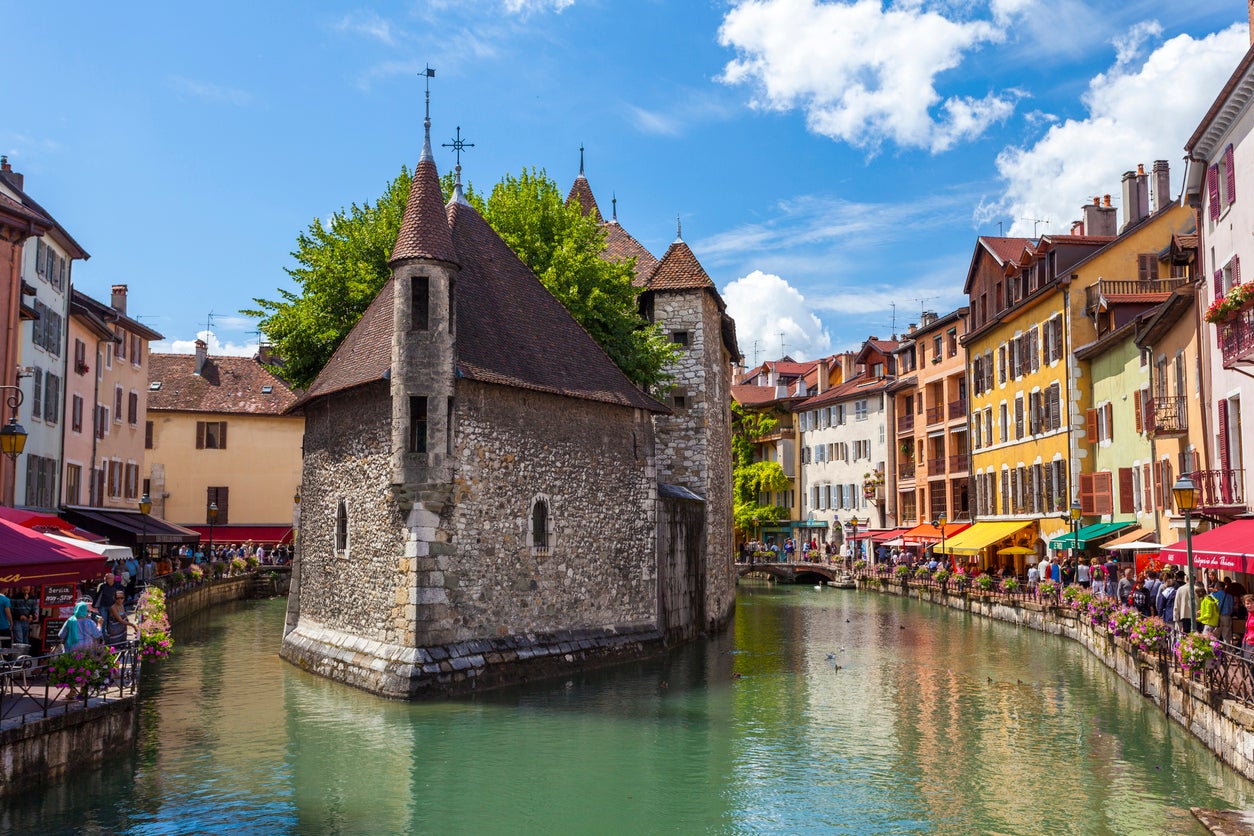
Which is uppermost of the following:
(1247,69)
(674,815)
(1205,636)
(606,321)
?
(1247,69)

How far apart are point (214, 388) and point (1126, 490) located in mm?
45819

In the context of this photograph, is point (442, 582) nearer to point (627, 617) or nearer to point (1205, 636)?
point (627, 617)

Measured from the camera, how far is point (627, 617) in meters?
25.3

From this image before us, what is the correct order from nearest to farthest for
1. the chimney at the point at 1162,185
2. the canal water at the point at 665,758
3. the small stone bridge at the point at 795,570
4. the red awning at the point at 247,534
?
1. the canal water at the point at 665,758
2. the chimney at the point at 1162,185
3. the red awning at the point at 247,534
4. the small stone bridge at the point at 795,570

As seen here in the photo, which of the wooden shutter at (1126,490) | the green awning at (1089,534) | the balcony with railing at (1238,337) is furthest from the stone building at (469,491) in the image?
the wooden shutter at (1126,490)

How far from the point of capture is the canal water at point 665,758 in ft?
42.9

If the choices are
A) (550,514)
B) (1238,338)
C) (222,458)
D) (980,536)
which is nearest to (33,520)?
(550,514)

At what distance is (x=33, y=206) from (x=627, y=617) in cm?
2033

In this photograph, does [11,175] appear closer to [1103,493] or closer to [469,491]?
[469,491]

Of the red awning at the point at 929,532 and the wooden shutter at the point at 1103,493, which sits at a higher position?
the wooden shutter at the point at 1103,493

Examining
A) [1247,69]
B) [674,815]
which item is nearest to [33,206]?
[674,815]

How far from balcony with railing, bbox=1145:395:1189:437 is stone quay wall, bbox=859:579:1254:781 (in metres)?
4.90

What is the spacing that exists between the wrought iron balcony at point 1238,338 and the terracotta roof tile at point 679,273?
51.4 feet

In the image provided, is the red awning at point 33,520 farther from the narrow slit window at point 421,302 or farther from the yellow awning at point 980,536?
the yellow awning at point 980,536
